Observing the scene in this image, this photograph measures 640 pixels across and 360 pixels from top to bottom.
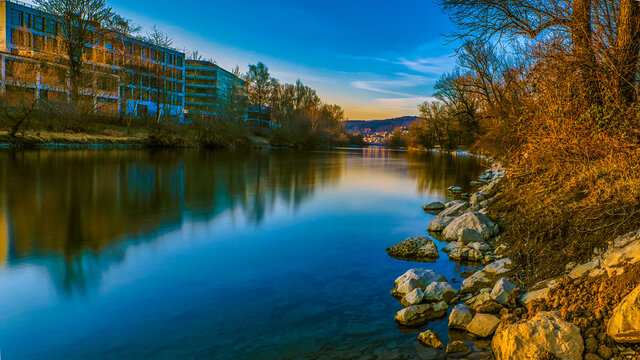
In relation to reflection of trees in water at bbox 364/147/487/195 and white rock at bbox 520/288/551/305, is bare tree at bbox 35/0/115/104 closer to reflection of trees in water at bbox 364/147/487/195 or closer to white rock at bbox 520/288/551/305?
reflection of trees in water at bbox 364/147/487/195

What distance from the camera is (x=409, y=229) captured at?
934 centimetres

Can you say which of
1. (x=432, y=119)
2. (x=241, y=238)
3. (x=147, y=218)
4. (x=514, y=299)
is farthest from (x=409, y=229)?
(x=432, y=119)

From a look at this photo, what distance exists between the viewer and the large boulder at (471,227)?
7.39m

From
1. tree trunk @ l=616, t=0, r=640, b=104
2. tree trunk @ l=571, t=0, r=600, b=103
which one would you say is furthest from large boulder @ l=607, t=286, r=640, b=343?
tree trunk @ l=571, t=0, r=600, b=103

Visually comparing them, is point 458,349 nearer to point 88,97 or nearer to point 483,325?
point 483,325

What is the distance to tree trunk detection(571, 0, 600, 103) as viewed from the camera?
21.6 ft

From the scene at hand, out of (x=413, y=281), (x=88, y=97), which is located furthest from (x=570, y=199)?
(x=88, y=97)

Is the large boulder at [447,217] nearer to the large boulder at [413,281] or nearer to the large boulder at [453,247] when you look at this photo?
the large boulder at [453,247]

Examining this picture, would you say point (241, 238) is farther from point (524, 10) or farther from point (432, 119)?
point (432, 119)

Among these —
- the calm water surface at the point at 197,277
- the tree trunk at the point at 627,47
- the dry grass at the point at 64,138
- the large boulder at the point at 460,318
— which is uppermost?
the tree trunk at the point at 627,47

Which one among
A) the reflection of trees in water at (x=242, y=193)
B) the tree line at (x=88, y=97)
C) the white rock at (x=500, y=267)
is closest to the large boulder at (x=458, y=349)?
the white rock at (x=500, y=267)

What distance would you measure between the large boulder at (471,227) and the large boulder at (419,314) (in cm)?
319

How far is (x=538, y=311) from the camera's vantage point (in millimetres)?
3855

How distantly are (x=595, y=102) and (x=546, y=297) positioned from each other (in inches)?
177
